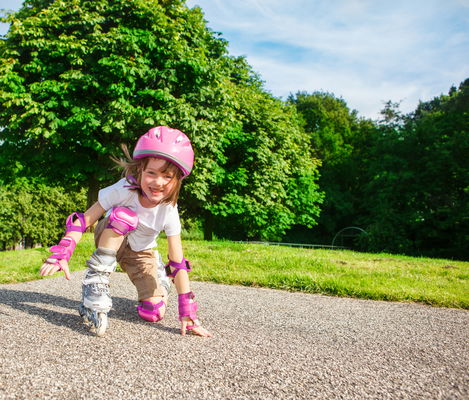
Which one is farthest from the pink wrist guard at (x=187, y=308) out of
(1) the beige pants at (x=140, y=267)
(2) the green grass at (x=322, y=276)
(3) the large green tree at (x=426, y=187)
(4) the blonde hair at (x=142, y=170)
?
(3) the large green tree at (x=426, y=187)

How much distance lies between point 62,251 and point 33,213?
27714 mm

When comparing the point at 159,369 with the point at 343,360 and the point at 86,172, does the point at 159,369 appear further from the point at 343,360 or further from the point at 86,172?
the point at 86,172

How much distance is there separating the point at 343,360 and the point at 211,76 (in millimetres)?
11227

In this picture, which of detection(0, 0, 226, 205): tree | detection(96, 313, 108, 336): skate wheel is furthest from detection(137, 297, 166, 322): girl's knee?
detection(0, 0, 226, 205): tree

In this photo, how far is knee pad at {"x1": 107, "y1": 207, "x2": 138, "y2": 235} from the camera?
299 centimetres

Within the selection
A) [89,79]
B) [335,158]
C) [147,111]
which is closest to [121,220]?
[147,111]

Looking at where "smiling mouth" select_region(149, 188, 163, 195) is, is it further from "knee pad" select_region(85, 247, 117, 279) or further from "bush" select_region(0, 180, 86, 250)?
"bush" select_region(0, 180, 86, 250)

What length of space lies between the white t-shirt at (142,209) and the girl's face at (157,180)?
0.69ft

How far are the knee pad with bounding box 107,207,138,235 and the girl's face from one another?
0.69ft

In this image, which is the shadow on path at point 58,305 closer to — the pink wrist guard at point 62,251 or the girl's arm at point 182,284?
the girl's arm at point 182,284

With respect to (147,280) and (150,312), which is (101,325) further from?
(147,280)

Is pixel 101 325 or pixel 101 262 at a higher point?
pixel 101 262

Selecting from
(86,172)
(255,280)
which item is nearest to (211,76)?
(86,172)

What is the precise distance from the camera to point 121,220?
2.98 meters
